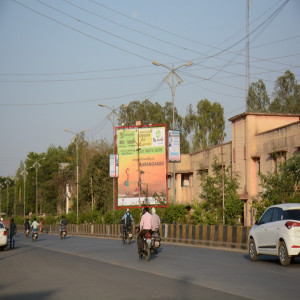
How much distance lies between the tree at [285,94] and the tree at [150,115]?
19.5 metres

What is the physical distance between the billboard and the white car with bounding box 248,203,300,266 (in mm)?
33652

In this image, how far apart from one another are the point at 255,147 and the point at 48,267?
94.9 feet

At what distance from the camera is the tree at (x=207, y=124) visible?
81.9m

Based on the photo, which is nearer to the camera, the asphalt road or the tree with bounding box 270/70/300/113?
the asphalt road

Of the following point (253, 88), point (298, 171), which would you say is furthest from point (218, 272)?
point (253, 88)

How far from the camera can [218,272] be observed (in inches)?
597

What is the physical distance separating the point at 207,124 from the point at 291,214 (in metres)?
67.2

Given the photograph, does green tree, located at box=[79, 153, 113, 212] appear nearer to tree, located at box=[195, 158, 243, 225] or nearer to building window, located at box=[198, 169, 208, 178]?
building window, located at box=[198, 169, 208, 178]

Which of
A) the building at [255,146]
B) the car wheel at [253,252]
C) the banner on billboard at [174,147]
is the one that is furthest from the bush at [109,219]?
the car wheel at [253,252]

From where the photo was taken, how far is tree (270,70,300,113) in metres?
74.0

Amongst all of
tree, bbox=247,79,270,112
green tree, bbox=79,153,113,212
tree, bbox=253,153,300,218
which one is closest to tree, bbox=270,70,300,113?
tree, bbox=247,79,270,112

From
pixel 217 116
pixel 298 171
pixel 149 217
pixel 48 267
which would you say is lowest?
pixel 48 267

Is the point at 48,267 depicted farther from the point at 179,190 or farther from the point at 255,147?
the point at 179,190

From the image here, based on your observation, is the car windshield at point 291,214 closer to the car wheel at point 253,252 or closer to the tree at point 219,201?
the car wheel at point 253,252
